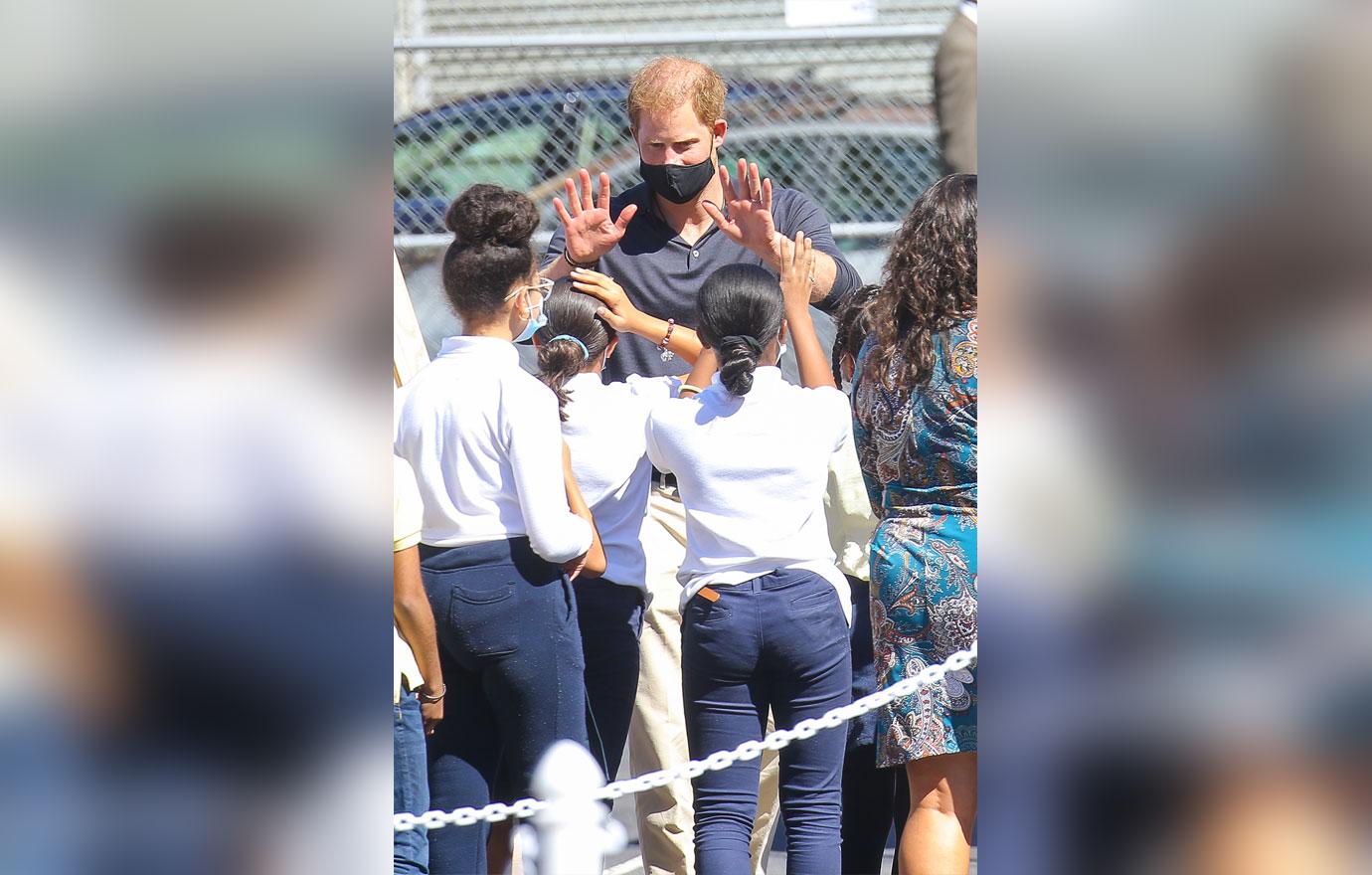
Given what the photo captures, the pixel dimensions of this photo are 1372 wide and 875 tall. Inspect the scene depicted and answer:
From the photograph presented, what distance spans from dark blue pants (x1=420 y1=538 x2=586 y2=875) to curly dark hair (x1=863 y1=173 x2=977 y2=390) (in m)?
0.76

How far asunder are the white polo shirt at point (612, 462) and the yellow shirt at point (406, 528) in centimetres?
54

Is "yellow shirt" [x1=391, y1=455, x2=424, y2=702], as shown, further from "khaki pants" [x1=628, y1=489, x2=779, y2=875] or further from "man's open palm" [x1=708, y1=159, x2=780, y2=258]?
"man's open palm" [x1=708, y1=159, x2=780, y2=258]

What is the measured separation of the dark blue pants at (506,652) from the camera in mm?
2666

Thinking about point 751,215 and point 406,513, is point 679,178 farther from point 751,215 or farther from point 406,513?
point 406,513

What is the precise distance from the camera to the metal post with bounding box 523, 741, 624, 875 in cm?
247

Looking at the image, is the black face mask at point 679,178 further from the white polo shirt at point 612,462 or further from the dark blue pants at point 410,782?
the dark blue pants at point 410,782
